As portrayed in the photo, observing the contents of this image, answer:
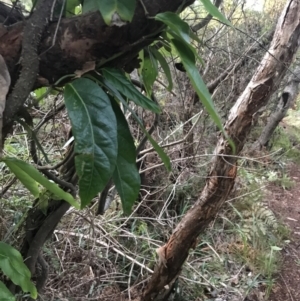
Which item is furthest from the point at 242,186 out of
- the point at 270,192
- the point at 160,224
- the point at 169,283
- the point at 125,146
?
the point at 125,146

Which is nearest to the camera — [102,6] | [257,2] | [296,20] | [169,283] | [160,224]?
[102,6]

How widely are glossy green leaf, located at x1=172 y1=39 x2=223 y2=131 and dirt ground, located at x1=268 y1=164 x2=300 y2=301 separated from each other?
2.47 metres

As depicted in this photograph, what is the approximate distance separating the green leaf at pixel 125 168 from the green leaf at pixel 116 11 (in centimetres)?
16

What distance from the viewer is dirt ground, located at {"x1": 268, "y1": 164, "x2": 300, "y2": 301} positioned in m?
2.77

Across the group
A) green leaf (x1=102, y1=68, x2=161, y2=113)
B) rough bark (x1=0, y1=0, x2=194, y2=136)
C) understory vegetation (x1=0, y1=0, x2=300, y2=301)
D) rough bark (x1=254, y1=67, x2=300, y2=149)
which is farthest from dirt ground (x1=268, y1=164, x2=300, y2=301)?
rough bark (x1=0, y1=0, x2=194, y2=136)

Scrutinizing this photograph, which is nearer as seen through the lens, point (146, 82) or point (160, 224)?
point (146, 82)

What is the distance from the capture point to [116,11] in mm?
502

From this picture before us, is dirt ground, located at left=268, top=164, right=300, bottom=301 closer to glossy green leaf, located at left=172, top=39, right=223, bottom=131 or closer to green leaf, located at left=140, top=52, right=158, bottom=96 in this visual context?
green leaf, located at left=140, top=52, right=158, bottom=96

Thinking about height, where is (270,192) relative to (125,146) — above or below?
below

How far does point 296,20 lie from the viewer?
6.45 ft

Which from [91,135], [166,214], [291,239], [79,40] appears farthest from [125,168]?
[291,239]

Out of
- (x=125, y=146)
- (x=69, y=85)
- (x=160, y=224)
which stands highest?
(x=69, y=85)

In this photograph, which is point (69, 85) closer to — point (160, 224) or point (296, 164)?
point (160, 224)

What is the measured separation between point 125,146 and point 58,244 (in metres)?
1.51
